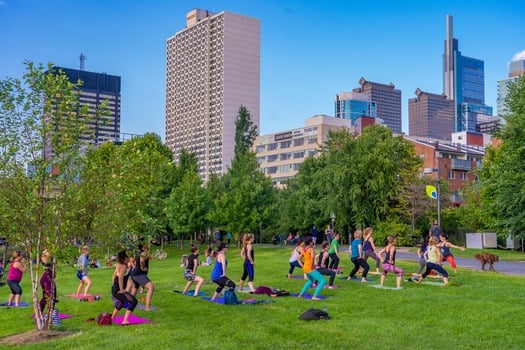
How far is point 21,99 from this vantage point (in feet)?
46.7

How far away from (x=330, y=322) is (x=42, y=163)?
786 centimetres

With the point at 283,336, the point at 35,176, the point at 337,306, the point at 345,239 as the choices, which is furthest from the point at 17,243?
the point at 345,239

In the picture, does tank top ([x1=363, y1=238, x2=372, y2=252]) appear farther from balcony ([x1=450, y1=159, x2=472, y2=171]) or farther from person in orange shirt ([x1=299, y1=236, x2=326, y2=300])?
balcony ([x1=450, y1=159, x2=472, y2=171])

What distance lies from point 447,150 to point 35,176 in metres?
89.8

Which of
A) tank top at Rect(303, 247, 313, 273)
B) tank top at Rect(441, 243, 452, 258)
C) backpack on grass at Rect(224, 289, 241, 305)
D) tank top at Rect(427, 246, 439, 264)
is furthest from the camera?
tank top at Rect(441, 243, 452, 258)

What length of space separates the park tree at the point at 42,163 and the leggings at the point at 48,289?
0.28m

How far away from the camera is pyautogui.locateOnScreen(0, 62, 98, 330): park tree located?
1377cm

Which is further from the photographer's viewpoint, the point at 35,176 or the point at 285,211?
the point at 285,211

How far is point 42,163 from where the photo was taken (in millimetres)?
14000

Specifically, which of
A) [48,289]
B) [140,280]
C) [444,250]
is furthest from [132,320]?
[444,250]

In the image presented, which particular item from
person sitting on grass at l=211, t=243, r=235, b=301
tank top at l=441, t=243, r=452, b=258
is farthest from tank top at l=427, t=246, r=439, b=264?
person sitting on grass at l=211, t=243, r=235, b=301

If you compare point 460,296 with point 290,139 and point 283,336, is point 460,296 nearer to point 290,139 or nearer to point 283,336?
point 283,336

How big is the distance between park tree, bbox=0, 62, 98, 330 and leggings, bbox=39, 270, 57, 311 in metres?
0.28

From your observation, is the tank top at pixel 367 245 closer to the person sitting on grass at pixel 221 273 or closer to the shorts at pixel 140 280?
the person sitting on grass at pixel 221 273
